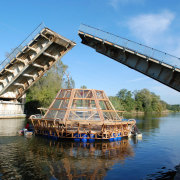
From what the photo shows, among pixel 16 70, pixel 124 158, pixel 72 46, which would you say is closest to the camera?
pixel 124 158

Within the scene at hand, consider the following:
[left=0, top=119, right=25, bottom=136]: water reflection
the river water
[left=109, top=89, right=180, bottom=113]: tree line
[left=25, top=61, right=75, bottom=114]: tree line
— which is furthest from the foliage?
[left=109, top=89, right=180, bottom=113]: tree line

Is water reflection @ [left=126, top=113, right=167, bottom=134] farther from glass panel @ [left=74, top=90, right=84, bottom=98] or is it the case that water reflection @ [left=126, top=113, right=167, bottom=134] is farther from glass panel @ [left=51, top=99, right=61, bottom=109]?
glass panel @ [left=51, top=99, right=61, bottom=109]

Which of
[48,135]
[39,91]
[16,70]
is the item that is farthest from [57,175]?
[39,91]

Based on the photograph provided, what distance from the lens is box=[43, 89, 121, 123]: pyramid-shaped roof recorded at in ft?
56.1

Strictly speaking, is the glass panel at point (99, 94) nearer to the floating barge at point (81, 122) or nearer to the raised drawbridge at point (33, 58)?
the floating barge at point (81, 122)

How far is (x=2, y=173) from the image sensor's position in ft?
29.2

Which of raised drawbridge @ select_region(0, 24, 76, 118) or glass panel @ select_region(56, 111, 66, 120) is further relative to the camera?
raised drawbridge @ select_region(0, 24, 76, 118)

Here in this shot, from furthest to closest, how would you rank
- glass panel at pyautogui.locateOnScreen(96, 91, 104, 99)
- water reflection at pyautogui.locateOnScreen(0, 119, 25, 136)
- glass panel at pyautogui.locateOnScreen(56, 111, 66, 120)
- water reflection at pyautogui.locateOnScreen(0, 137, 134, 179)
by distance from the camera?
water reflection at pyautogui.locateOnScreen(0, 119, 25, 136) → glass panel at pyautogui.locateOnScreen(96, 91, 104, 99) → glass panel at pyautogui.locateOnScreen(56, 111, 66, 120) → water reflection at pyautogui.locateOnScreen(0, 137, 134, 179)

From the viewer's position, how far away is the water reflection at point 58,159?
29.4ft

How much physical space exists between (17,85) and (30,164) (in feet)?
81.8

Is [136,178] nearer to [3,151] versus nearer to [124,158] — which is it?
[124,158]

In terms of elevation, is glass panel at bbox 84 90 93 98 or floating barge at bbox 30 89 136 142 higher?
glass panel at bbox 84 90 93 98

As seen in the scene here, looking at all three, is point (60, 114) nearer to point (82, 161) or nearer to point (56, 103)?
point (56, 103)

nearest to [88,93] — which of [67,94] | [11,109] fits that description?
[67,94]
